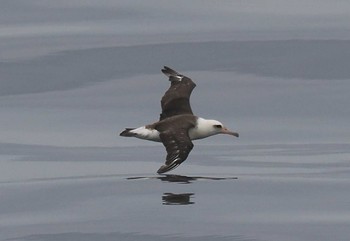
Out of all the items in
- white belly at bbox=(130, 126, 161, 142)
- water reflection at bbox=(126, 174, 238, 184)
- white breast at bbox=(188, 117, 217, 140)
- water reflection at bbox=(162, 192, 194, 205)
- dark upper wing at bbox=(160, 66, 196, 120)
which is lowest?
water reflection at bbox=(162, 192, 194, 205)

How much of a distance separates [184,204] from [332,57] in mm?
10647

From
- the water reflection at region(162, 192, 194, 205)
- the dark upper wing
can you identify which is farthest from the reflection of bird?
the water reflection at region(162, 192, 194, 205)

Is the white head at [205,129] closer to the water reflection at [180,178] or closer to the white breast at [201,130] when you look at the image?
the white breast at [201,130]

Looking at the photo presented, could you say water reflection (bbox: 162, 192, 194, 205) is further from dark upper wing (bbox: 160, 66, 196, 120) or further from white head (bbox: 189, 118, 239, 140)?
dark upper wing (bbox: 160, 66, 196, 120)

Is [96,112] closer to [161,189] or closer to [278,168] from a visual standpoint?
[278,168]

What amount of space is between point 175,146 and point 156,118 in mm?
5405

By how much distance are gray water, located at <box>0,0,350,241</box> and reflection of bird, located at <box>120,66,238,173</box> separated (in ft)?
1.12

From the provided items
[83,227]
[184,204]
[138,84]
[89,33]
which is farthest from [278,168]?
[89,33]

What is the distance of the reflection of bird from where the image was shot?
17.6 metres

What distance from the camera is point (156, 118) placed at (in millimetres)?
23234

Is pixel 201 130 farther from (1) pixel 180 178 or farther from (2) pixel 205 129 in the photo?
(1) pixel 180 178

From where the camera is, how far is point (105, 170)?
18984mm

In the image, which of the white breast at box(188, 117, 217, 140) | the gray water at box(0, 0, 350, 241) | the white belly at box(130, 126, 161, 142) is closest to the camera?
the gray water at box(0, 0, 350, 241)

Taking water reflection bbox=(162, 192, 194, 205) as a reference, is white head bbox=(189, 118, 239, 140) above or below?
above
